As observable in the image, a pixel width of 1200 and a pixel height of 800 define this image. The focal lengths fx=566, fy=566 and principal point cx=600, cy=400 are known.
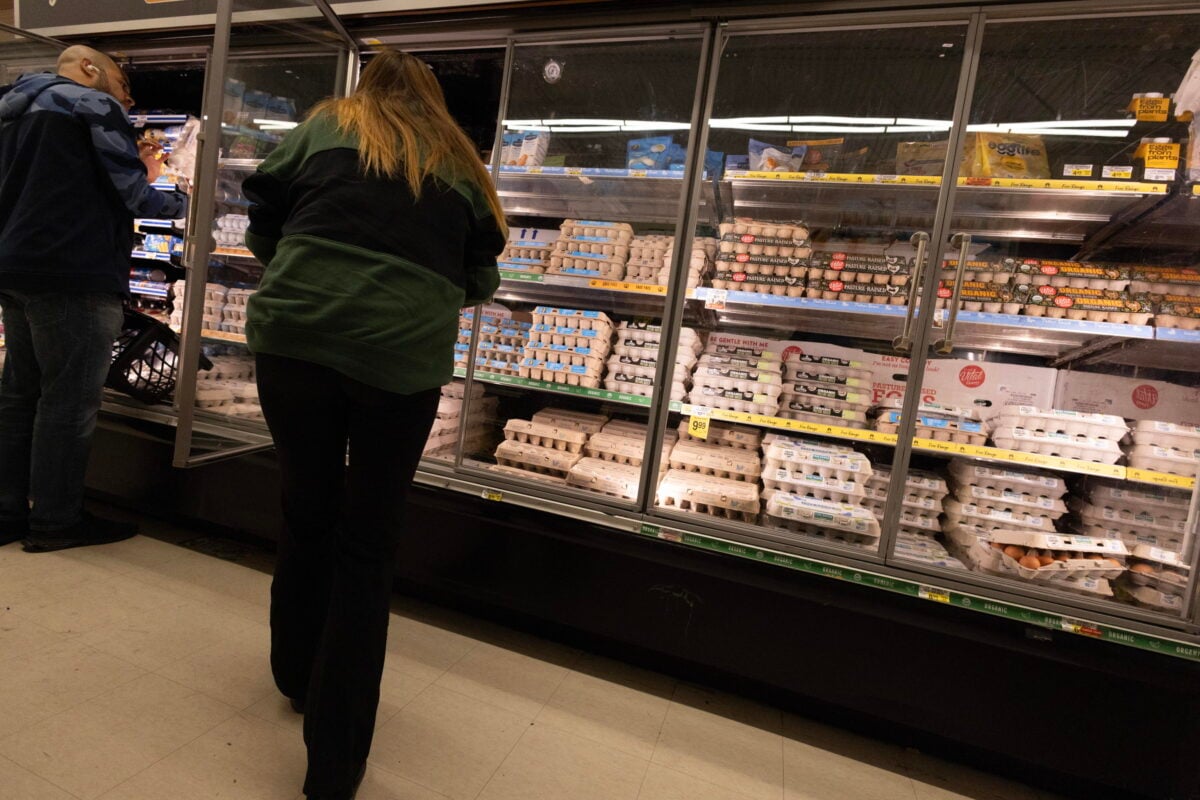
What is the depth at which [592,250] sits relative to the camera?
2.58m

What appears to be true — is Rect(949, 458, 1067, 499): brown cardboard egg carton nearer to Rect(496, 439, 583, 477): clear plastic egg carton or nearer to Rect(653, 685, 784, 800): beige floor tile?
Rect(653, 685, 784, 800): beige floor tile

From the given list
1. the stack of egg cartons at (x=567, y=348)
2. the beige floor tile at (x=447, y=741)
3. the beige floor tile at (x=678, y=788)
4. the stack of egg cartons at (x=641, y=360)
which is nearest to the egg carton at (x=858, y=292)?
the stack of egg cartons at (x=641, y=360)

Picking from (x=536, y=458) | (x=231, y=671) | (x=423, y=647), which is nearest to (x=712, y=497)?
(x=536, y=458)

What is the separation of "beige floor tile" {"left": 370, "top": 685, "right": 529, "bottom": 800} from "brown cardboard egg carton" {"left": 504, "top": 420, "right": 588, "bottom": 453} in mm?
1116

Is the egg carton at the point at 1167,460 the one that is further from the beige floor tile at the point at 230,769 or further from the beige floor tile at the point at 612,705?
the beige floor tile at the point at 230,769

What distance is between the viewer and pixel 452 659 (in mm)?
2125

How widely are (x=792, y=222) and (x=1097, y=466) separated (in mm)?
Result: 1499

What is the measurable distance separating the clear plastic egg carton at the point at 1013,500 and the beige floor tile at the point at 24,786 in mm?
2943

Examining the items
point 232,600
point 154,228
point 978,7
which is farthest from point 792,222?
point 154,228

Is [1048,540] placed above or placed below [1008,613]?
above

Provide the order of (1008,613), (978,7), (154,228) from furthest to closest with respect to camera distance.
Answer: (154,228)
(978,7)
(1008,613)

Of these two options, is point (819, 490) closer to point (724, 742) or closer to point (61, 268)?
point (724, 742)

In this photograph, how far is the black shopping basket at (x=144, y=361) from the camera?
2.84m

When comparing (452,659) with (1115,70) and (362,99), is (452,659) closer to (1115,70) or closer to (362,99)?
(362,99)
